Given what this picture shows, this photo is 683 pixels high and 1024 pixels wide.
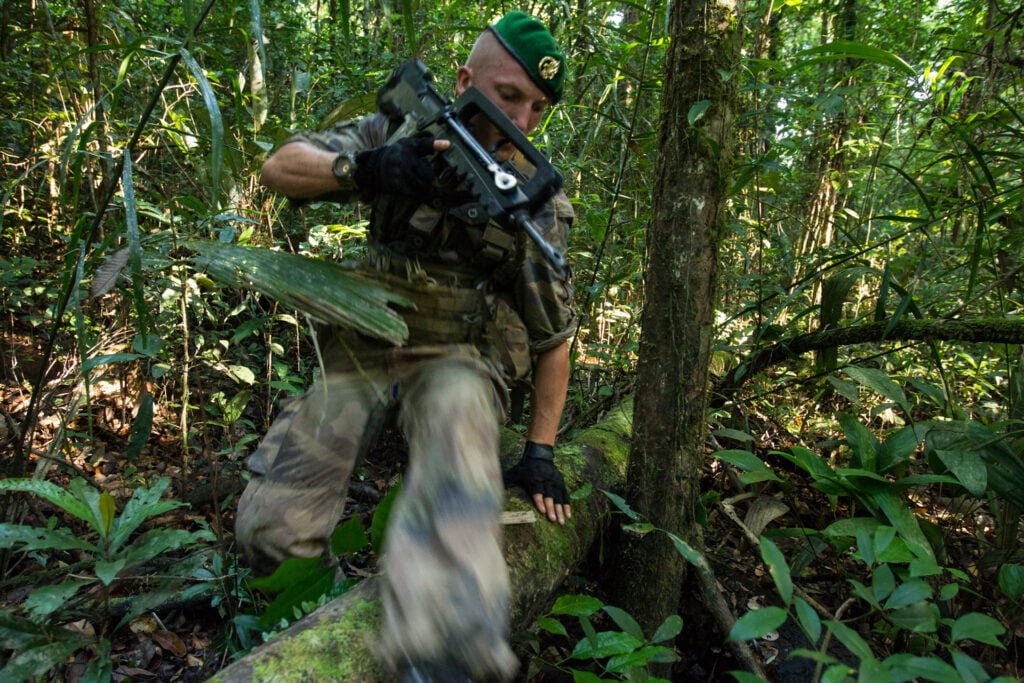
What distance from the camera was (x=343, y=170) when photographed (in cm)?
197

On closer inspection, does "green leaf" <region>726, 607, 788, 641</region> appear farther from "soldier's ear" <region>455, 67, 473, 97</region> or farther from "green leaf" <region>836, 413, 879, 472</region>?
"soldier's ear" <region>455, 67, 473, 97</region>

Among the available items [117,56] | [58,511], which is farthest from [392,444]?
[117,56]

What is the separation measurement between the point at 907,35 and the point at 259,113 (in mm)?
4925

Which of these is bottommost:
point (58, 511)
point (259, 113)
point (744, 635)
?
point (58, 511)

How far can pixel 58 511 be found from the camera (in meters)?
2.80

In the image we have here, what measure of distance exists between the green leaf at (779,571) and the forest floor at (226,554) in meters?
0.83

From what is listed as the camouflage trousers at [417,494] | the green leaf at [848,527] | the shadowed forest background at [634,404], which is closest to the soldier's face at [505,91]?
the shadowed forest background at [634,404]

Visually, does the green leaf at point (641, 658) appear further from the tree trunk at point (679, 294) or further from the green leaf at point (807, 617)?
Answer: the tree trunk at point (679, 294)

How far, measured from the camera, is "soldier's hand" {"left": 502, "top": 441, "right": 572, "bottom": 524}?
2145 mm

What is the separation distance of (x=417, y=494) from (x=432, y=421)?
0.28 m

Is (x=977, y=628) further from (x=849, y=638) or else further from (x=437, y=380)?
(x=437, y=380)

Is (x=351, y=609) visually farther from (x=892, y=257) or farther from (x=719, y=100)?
(x=892, y=257)

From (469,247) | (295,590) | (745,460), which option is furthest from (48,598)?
(745,460)

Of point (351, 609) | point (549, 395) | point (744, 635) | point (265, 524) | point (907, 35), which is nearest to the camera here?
point (744, 635)
